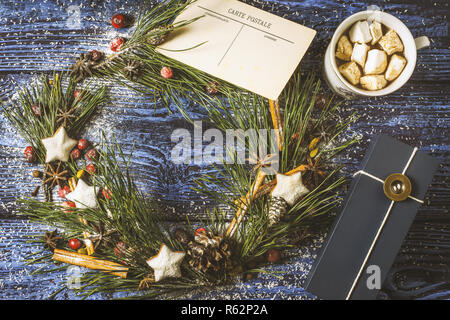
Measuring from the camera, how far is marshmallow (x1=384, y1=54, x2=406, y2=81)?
75 cm

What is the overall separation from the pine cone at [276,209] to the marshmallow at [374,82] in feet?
1.03

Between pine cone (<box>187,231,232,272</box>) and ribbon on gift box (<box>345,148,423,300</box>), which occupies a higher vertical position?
ribbon on gift box (<box>345,148,423,300</box>)

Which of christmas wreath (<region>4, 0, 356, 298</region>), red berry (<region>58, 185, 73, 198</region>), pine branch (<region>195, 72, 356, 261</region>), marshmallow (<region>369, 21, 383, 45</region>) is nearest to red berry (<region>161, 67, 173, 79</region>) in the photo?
christmas wreath (<region>4, 0, 356, 298</region>)

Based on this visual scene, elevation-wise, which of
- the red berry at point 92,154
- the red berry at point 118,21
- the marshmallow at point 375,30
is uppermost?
the red berry at point 118,21

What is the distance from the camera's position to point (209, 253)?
768 millimetres

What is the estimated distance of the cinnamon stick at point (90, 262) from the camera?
81 centimetres

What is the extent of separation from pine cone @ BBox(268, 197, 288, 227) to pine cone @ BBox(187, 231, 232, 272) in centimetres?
12

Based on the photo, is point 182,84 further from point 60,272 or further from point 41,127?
point 60,272

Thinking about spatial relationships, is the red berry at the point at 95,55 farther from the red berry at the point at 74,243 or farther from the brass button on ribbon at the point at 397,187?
the brass button on ribbon at the point at 397,187

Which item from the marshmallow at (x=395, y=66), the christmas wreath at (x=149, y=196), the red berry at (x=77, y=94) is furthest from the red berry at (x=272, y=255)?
the red berry at (x=77, y=94)

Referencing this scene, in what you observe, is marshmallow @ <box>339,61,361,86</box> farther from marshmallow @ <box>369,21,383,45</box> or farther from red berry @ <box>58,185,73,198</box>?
red berry @ <box>58,185,73,198</box>
